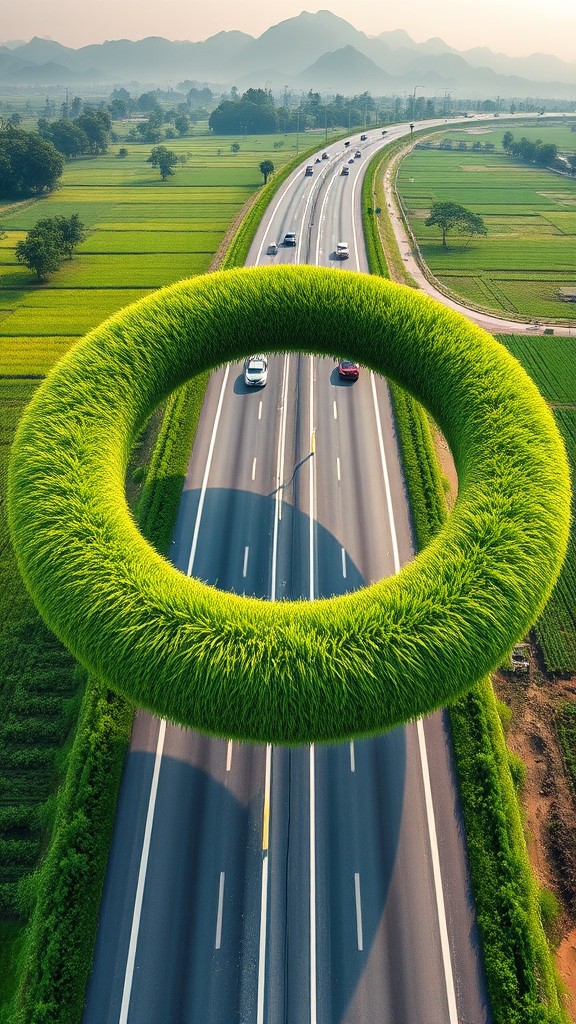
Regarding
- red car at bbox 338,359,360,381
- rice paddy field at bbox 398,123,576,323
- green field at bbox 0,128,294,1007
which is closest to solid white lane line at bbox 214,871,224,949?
green field at bbox 0,128,294,1007

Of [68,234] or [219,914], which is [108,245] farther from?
[219,914]

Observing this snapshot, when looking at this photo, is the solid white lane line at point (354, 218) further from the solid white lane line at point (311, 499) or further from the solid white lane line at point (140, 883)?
the solid white lane line at point (140, 883)

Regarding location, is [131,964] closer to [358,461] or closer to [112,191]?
[358,461]

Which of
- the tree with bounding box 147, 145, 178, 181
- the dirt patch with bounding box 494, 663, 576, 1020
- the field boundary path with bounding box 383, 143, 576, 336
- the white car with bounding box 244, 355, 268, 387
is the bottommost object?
the dirt patch with bounding box 494, 663, 576, 1020

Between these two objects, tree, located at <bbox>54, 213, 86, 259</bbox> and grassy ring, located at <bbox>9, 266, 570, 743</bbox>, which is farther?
tree, located at <bbox>54, 213, 86, 259</bbox>

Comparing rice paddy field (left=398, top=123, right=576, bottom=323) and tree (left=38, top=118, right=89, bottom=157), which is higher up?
tree (left=38, top=118, right=89, bottom=157)

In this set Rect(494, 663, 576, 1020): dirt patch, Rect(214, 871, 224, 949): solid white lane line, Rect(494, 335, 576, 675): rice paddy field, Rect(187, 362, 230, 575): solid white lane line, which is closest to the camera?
Rect(214, 871, 224, 949): solid white lane line

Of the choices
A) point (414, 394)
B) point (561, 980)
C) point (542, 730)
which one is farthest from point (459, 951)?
point (414, 394)

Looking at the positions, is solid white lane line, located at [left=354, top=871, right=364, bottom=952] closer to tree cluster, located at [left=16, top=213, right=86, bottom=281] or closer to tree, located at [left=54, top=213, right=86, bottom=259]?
tree cluster, located at [left=16, top=213, right=86, bottom=281]

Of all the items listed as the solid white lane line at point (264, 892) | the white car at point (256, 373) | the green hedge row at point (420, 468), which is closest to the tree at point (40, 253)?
the white car at point (256, 373)
